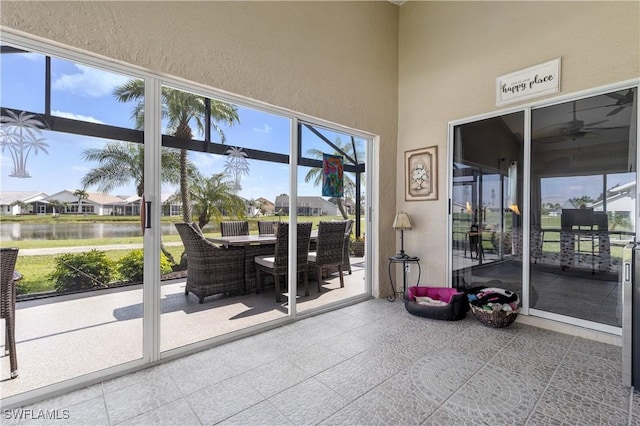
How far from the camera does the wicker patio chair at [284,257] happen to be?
10.8ft

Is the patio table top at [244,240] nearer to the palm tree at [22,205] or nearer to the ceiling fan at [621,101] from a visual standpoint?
the palm tree at [22,205]

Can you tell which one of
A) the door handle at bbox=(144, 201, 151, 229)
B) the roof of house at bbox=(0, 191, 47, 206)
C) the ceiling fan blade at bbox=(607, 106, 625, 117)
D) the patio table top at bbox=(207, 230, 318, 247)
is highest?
the ceiling fan blade at bbox=(607, 106, 625, 117)

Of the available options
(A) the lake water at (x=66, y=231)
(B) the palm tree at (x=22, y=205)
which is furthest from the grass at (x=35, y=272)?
(B) the palm tree at (x=22, y=205)

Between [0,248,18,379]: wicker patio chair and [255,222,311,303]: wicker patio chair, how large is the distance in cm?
211

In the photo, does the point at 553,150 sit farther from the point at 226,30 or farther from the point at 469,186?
the point at 226,30

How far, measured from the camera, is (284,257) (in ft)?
11.1

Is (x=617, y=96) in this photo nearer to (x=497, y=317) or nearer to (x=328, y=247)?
(x=497, y=317)

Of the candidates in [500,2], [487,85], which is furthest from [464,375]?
[500,2]

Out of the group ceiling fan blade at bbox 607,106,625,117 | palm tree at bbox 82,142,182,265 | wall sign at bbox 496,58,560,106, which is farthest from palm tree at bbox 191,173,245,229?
ceiling fan blade at bbox 607,106,625,117

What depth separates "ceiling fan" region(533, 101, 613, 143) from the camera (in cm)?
267

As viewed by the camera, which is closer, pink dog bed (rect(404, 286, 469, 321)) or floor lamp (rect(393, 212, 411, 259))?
pink dog bed (rect(404, 286, 469, 321))

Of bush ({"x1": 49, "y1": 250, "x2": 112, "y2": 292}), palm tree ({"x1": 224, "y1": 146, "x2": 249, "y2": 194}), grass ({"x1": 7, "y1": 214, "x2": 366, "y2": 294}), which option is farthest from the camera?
palm tree ({"x1": 224, "y1": 146, "x2": 249, "y2": 194})

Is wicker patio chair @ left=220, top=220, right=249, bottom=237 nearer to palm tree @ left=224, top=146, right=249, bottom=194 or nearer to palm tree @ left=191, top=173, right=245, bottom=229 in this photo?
palm tree @ left=191, top=173, right=245, bottom=229

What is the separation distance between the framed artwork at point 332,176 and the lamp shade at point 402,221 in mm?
803
